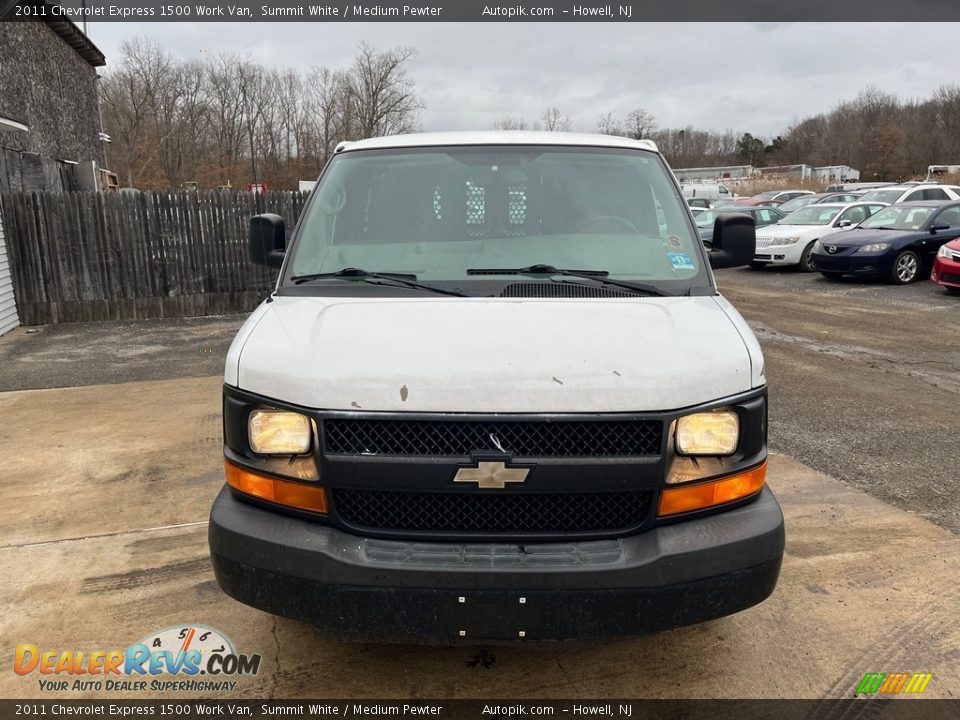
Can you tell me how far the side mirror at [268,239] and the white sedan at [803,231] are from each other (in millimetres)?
13911

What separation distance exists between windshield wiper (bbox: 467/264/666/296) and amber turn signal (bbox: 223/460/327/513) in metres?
1.22

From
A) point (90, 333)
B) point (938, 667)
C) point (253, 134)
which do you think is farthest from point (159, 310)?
point (253, 134)

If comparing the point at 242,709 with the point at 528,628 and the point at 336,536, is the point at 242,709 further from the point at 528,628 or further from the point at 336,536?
the point at 528,628

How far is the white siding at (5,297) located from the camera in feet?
33.3

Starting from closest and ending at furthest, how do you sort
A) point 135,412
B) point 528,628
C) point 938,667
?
point 528,628, point 938,667, point 135,412

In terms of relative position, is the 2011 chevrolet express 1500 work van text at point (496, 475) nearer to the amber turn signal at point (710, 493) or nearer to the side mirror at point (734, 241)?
the amber turn signal at point (710, 493)

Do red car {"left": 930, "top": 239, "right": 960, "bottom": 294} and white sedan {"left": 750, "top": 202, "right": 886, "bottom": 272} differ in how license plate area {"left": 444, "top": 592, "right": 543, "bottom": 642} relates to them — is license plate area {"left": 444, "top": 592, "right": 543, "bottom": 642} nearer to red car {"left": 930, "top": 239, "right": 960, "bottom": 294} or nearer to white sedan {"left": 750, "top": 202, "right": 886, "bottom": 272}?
red car {"left": 930, "top": 239, "right": 960, "bottom": 294}

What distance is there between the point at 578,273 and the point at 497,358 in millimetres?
938

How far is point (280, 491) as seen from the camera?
235 cm

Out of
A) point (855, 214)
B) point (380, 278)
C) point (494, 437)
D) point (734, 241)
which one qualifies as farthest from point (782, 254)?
point (494, 437)

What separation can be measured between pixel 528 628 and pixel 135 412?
520 centimetres

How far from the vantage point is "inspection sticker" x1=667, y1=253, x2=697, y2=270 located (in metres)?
3.13

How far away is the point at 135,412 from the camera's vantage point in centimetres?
620

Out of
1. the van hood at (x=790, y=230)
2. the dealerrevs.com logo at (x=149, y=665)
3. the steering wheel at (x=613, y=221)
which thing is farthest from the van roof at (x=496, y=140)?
the van hood at (x=790, y=230)
